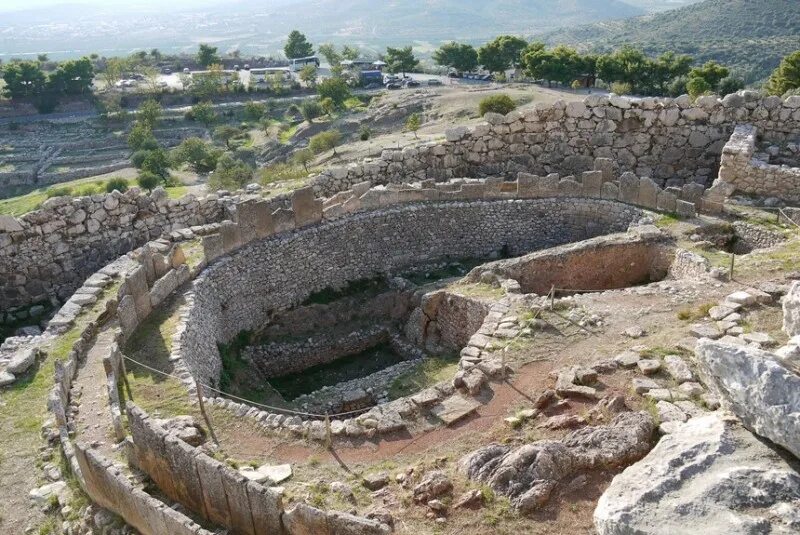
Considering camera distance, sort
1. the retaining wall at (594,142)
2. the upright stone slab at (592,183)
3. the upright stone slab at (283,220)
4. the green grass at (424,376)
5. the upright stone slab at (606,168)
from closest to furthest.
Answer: the green grass at (424,376), the upright stone slab at (283,220), the upright stone slab at (592,183), the upright stone slab at (606,168), the retaining wall at (594,142)

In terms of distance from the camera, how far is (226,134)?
72812mm

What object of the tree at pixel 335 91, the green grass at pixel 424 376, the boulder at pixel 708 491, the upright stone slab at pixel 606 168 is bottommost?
the tree at pixel 335 91

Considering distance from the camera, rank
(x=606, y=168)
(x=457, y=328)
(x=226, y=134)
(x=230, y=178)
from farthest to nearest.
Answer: (x=226, y=134), (x=230, y=178), (x=606, y=168), (x=457, y=328)

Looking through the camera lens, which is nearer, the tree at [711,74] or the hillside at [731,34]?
the tree at [711,74]

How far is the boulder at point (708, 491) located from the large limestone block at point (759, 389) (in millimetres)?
197

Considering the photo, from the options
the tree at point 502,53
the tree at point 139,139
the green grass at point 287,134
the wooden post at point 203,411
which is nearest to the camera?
the wooden post at point 203,411

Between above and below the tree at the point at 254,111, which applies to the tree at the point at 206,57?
above

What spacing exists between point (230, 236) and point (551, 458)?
953 cm

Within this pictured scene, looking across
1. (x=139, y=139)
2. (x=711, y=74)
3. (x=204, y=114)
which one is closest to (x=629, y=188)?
(x=711, y=74)

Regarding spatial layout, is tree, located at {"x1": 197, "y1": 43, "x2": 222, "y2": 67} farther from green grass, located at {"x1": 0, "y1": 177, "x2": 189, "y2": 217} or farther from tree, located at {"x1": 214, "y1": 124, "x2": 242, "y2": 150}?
green grass, located at {"x1": 0, "y1": 177, "x2": 189, "y2": 217}

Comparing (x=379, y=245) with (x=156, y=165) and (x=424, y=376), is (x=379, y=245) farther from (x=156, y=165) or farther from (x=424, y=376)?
(x=156, y=165)

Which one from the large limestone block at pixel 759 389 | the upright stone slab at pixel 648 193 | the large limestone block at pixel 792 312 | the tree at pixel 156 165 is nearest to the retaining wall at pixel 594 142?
the upright stone slab at pixel 648 193

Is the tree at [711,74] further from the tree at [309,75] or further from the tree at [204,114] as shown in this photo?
the tree at [309,75]

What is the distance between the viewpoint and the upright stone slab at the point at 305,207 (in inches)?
656
